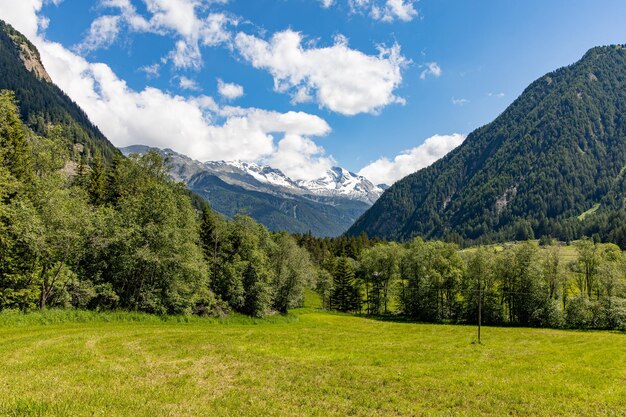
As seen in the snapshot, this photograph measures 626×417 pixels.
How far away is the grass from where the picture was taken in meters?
15.2

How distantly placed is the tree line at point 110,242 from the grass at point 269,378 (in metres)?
8.22

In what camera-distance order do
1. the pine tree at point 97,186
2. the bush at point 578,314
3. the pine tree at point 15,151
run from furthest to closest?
the bush at point 578,314
the pine tree at point 97,186
the pine tree at point 15,151

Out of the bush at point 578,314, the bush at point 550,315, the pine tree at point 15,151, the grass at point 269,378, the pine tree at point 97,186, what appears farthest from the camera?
the bush at point 550,315

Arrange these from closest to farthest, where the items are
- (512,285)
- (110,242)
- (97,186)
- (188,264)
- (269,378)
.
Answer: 1. (269,378)
2. (110,242)
3. (188,264)
4. (97,186)
5. (512,285)

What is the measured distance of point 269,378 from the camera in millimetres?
21203

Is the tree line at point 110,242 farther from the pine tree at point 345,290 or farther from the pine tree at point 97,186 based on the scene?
the pine tree at point 345,290

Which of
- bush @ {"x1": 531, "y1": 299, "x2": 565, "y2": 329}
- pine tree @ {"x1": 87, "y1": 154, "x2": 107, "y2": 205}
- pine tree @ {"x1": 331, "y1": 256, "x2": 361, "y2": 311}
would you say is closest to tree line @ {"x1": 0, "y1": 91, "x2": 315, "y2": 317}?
pine tree @ {"x1": 87, "y1": 154, "x2": 107, "y2": 205}

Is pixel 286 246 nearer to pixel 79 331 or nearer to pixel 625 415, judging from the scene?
pixel 79 331

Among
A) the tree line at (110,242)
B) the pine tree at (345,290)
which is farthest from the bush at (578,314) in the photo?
the tree line at (110,242)

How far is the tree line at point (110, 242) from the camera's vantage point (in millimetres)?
39678

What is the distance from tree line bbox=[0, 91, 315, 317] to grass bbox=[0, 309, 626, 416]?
822 cm

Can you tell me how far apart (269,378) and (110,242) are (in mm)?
37293

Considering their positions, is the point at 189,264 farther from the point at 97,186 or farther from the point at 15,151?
the point at 97,186

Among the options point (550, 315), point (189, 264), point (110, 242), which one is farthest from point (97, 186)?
point (550, 315)
